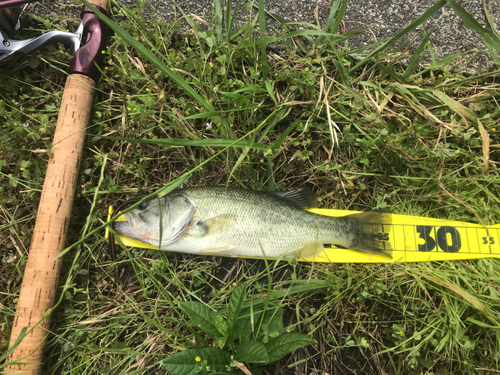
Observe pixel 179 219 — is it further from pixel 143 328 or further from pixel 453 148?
pixel 453 148

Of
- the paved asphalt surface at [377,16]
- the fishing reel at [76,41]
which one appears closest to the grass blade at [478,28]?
the paved asphalt surface at [377,16]

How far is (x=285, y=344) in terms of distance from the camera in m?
2.17

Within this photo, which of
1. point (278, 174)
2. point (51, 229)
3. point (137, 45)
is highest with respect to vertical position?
point (137, 45)

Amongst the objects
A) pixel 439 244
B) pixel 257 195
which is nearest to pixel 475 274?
pixel 439 244

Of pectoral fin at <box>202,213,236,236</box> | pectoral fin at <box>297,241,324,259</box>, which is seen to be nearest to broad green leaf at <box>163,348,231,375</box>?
pectoral fin at <box>202,213,236,236</box>

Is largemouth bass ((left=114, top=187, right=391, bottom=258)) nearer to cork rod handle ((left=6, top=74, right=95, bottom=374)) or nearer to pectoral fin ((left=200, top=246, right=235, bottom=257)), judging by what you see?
pectoral fin ((left=200, top=246, right=235, bottom=257))

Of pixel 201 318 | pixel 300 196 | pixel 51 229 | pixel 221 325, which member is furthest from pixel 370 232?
pixel 51 229

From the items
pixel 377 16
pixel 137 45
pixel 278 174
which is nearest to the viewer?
pixel 137 45

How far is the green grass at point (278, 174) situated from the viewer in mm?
2494

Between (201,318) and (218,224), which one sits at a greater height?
(218,224)

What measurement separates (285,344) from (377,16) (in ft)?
10.5

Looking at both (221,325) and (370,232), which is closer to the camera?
(221,325)

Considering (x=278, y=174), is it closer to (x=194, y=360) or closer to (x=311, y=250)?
(x=311, y=250)

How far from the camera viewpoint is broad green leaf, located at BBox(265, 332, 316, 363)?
2160mm
